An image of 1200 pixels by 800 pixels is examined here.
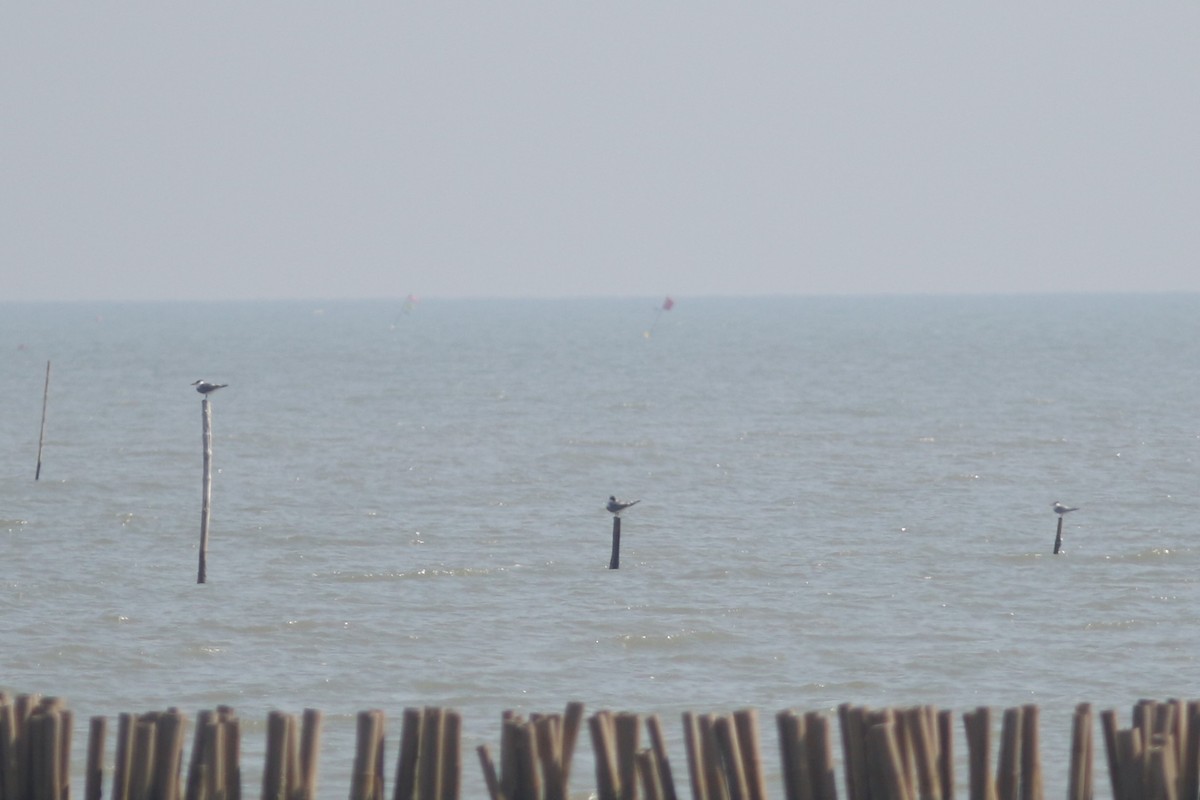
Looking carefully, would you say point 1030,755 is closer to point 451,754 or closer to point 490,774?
point 490,774

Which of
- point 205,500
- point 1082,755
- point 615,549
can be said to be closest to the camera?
point 1082,755

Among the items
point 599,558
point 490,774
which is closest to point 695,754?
point 490,774

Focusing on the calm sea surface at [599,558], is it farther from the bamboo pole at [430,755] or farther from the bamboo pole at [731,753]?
the bamboo pole at [731,753]

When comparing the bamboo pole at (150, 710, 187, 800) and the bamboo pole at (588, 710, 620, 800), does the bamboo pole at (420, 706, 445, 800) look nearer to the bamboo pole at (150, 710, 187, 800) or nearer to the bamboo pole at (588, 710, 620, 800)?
the bamboo pole at (588, 710, 620, 800)

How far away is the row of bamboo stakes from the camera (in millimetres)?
9109

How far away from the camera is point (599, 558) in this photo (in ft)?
92.1

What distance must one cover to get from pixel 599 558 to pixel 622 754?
18.8 meters

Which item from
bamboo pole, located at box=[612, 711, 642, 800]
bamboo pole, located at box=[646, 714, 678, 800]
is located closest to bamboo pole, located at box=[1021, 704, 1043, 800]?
bamboo pole, located at box=[646, 714, 678, 800]

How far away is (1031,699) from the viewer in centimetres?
Answer: 1778

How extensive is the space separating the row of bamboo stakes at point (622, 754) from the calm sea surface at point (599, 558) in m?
4.89

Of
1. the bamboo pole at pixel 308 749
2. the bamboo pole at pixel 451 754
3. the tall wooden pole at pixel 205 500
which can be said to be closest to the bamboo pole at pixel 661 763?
the bamboo pole at pixel 451 754

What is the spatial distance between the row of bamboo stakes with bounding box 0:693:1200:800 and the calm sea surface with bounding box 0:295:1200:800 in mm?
4888

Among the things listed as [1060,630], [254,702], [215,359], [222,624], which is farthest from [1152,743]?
[215,359]

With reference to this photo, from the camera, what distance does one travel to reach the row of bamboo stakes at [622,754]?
911 centimetres
